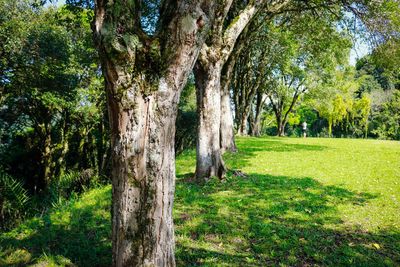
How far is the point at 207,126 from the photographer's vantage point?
9.62m

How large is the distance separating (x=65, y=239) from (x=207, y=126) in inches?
208

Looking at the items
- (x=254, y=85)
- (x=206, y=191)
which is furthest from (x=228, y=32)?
(x=254, y=85)

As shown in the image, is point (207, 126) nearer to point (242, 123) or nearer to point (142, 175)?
point (142, 175)

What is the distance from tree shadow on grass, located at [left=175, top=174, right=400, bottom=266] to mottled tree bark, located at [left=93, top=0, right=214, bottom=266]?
1.40 m

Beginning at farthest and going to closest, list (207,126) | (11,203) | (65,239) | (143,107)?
1. (11,203)
2. (207,126)
3. (65,239)
4. (143,107)

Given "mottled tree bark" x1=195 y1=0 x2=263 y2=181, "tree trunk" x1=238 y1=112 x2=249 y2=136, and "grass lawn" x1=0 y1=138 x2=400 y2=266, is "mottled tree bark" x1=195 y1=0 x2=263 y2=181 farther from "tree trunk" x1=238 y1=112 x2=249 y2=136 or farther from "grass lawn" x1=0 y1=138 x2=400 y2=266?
"tree trunk" x1=238 y1=112 x2=249 y2=136

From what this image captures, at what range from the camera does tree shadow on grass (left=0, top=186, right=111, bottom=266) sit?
4793mm

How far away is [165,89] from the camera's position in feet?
12.2

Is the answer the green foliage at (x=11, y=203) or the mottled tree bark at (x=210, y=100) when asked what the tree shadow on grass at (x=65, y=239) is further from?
the green foliage at (x=11, y=203)

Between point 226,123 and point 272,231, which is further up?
point 226,123

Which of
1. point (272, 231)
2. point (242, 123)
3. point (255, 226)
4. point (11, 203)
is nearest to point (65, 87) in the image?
point (11, 203)

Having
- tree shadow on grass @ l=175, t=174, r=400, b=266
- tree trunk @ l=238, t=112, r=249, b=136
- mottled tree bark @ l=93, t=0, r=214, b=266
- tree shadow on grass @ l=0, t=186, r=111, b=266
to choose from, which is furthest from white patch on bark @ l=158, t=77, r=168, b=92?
tree trunk @ l=238, t=112, r=249, b=136

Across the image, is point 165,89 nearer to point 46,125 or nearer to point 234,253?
point 234,253

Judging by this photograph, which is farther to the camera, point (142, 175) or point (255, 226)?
point (255, 226)
